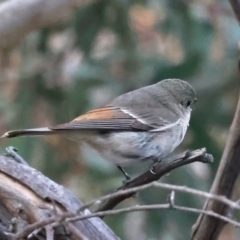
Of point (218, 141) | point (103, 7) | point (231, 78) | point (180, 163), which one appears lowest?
point (218, 141)

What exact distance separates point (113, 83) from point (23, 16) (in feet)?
2.81

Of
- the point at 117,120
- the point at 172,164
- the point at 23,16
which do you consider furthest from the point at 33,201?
the point at 23,16

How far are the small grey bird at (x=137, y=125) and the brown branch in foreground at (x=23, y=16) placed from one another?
0.76m

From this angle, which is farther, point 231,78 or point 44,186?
point 231,78

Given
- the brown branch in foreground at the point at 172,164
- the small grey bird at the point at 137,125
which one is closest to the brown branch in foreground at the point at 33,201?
the brown branch in foreground at the point at 172,164

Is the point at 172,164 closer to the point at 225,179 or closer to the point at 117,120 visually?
the point at 225,179

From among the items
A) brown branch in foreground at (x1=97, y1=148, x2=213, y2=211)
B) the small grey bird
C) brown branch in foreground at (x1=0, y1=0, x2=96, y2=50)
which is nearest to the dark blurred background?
brown branch in foreground at (x1=0, y1=0, x2=96, y2=50)

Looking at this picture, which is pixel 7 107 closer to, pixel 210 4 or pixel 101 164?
pixel 101 164

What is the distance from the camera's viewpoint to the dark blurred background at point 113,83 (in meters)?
3.63

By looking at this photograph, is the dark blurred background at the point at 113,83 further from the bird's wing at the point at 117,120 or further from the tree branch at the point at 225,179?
the tree branch at the point at 225,179

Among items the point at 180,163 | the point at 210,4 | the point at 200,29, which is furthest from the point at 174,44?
the point at 180,163

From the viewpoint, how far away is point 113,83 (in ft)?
13.0

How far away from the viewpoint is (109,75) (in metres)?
3.94

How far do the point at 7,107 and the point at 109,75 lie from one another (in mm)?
661
